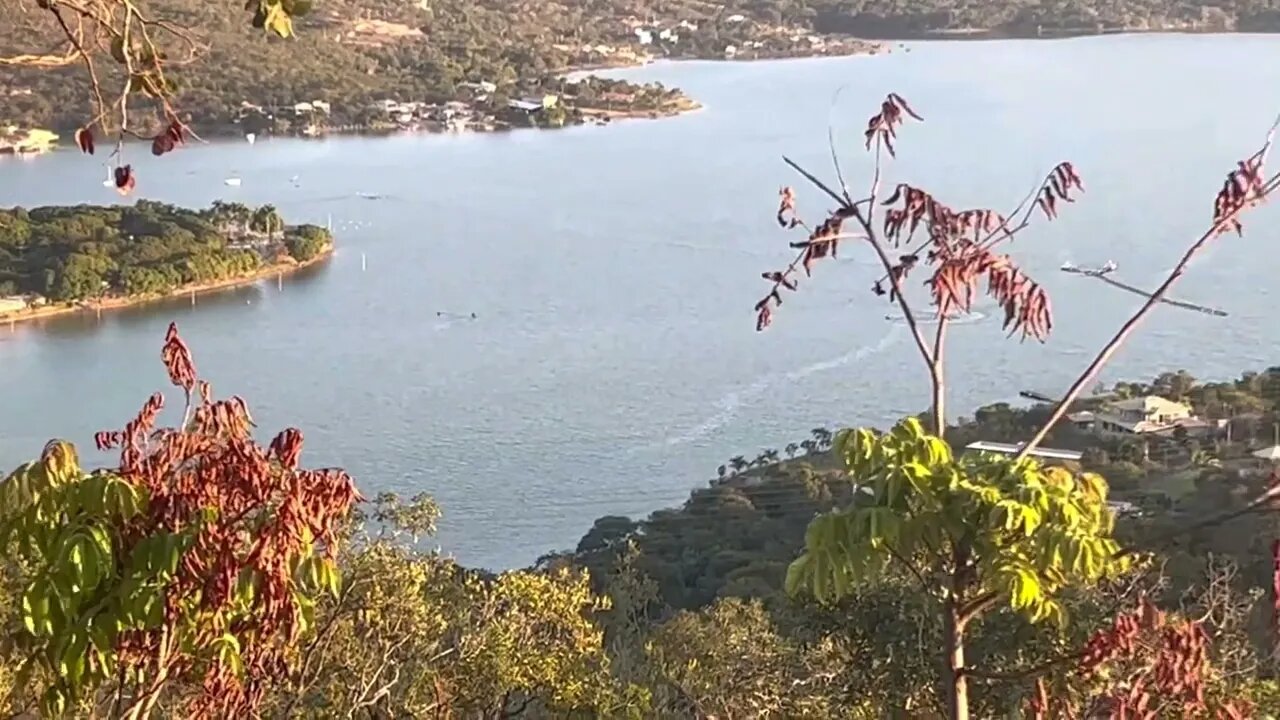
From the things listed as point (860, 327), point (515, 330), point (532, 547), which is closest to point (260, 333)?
point (515, 330)

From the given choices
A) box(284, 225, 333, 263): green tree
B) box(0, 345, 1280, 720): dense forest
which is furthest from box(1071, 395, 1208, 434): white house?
box(284, 225, 333, 263): green tree

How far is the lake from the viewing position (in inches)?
402

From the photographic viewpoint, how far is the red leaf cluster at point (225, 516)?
1073 millimetres

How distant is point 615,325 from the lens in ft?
42.3

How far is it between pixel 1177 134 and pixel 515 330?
10.9m

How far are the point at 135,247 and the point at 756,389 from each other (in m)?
7.08

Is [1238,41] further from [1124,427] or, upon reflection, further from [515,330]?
[1124,427]

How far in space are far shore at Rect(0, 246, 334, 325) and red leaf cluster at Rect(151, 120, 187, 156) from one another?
13689mm

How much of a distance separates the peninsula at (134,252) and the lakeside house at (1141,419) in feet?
28.3

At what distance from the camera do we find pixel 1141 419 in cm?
903

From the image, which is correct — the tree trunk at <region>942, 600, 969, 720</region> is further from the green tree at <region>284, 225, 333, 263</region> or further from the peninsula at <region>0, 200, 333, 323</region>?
the green tree at <region>284, 225, 333, 263</region>

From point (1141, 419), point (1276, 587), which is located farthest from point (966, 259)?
point (1141, 419)

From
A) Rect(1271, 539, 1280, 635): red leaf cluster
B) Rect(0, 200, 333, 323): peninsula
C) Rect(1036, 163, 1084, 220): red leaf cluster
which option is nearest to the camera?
Rect(1271, 539, 1280, 635): red leaf cluster

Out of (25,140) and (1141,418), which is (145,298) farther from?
(1141,418)
